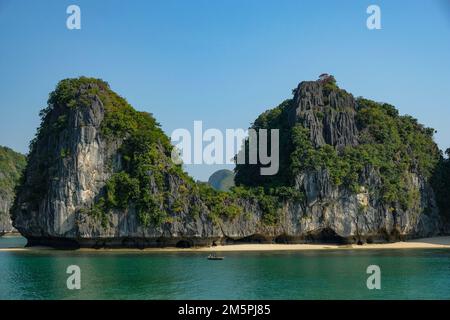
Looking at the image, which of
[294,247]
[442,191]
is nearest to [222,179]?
[442,191]

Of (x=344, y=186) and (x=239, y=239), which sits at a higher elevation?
(x=344, y=186)

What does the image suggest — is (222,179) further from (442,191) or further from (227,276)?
(227,276)

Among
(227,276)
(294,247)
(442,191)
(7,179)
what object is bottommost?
(294,247)

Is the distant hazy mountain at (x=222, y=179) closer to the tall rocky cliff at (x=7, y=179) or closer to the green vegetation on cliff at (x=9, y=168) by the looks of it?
the green vegetation on cliff at (x=9, y=168)

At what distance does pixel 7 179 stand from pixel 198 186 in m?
59.1

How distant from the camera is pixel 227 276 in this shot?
1166 inches

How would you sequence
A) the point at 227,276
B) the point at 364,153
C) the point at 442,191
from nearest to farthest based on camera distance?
the point at 227,276 < the point at 364,153 < the point at 442,191

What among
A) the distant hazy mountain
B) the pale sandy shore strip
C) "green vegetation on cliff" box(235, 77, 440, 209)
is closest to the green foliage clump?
"green vegetation on cliff" box(235, 77, 440, 209)

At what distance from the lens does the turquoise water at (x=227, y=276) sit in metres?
24.2

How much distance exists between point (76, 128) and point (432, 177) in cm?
3769

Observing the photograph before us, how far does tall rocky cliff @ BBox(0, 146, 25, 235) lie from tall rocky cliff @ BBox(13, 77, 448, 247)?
42.2 meters

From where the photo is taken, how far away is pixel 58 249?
47312 millimetres
